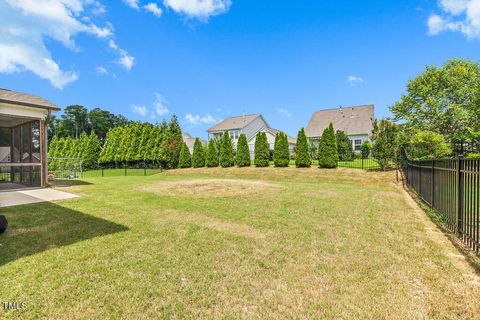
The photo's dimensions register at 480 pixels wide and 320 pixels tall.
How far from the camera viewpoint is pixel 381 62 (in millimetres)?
17797

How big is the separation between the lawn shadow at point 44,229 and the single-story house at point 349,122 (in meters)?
28.3

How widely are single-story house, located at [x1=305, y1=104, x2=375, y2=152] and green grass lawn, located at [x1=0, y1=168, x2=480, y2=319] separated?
1033 inches

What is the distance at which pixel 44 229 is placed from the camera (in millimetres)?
4508

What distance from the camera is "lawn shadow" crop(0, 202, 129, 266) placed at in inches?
142

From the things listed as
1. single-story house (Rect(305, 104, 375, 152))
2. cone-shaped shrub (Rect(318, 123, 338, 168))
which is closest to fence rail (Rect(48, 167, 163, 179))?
cone-shaped shrub (Rect(318, 123, 338, 168))

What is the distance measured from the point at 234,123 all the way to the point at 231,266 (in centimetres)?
3508

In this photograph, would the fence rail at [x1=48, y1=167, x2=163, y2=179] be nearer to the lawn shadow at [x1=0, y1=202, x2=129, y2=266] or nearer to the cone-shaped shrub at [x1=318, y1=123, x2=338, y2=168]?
the lawn shadow at [x1=0, y1=202, x2=129, y2=266]

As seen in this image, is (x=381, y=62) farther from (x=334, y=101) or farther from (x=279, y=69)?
(x=334, y=101)

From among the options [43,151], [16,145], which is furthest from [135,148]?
[43,151]

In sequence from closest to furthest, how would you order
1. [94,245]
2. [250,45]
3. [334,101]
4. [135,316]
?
[135,316] < [94,245] < [250,45] < [334,101]

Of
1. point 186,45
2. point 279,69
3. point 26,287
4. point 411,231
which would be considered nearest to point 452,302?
point 411,231

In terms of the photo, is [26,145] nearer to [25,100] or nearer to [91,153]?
[25,100]

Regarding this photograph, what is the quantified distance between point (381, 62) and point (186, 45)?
14.9m

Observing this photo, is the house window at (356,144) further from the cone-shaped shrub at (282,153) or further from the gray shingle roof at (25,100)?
the gray shingle roof at (25,100)
